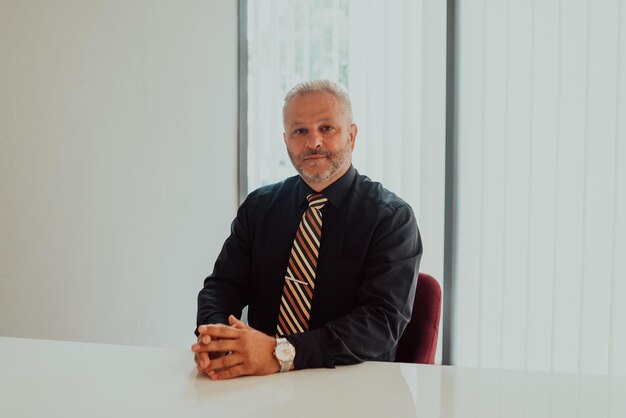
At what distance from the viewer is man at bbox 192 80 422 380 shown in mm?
1644

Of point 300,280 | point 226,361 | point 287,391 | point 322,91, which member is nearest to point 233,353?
point 226,361

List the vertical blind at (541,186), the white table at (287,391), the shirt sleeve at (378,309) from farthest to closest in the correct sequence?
the vertical blind at (541,186) < the shirt sleeve at (378,309) < the white table at (287,391)

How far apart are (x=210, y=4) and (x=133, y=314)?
1.78 metres

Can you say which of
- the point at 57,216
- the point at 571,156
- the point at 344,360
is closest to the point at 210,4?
the point at 57,216

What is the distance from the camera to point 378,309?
1538 mm

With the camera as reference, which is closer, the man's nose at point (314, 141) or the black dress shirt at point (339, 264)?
the black dress shirt at point (339, 264)

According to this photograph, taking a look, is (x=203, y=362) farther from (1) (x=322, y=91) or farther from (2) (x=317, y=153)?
(1) (x=322, y=91)

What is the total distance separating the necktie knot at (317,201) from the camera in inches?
75.0

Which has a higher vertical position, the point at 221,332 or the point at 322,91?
the point at 322,91

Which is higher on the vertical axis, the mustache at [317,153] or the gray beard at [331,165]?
the mustache at [317,153]

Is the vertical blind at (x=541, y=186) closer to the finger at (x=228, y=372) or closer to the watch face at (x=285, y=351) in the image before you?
the watch face at (x=285, y=351)

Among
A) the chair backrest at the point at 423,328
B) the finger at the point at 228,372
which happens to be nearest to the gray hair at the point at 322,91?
the chair backrest at the point at 423,328

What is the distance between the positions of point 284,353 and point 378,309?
0.39m

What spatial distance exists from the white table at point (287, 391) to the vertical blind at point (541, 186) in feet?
5.44
